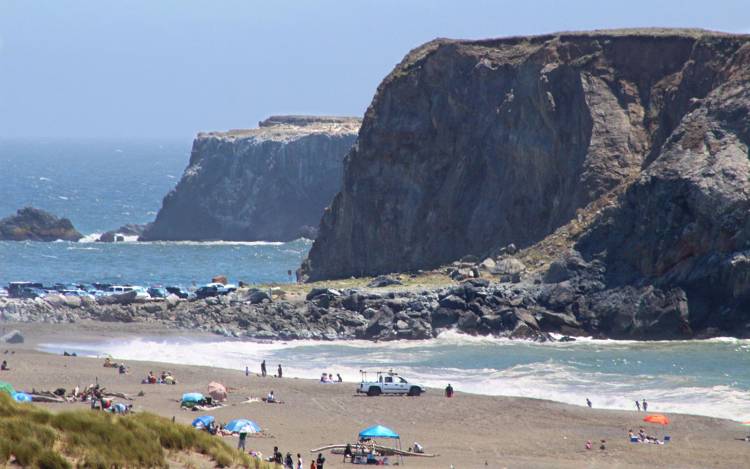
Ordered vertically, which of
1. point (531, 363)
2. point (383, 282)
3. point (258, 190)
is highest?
point (258, 190)

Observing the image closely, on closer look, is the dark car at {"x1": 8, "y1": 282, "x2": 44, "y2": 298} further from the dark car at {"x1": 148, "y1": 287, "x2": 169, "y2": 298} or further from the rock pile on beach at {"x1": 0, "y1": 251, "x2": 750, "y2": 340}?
the dark car at {"x1": 148, "y1": 287, "x2": 169, "y2": 298}

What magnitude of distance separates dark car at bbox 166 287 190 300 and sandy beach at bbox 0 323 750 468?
1979cm

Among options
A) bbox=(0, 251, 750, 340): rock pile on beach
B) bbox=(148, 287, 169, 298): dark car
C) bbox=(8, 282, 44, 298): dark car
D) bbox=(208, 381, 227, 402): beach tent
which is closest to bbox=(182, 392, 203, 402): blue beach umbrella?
bbox=(208, 381, 227, 402): beach tent

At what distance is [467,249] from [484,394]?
29635mm

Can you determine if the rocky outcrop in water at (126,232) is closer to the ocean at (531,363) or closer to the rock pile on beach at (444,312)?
the rock pile on beach at (444,312)

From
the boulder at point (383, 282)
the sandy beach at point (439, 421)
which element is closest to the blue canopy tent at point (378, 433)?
the sandy beach at point (439, 421)

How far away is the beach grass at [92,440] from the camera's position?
23906 millimetres

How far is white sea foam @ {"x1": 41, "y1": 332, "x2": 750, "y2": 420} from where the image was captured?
164 feet

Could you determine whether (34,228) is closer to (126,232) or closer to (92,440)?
(126,232)

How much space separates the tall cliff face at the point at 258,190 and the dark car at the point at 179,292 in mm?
54457

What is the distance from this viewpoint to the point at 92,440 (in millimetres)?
24828

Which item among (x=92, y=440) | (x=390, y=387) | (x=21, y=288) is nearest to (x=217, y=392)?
(x=390, y=387)

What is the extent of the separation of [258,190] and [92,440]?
113m

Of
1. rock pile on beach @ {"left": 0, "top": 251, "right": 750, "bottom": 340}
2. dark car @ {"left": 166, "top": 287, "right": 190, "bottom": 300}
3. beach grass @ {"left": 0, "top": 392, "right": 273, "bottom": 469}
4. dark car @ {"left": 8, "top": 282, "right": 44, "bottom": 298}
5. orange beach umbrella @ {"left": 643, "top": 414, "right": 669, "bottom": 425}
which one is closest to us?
beach grass @ {"left": 0, "top": 392, "right": 273, "bottom": 469}
